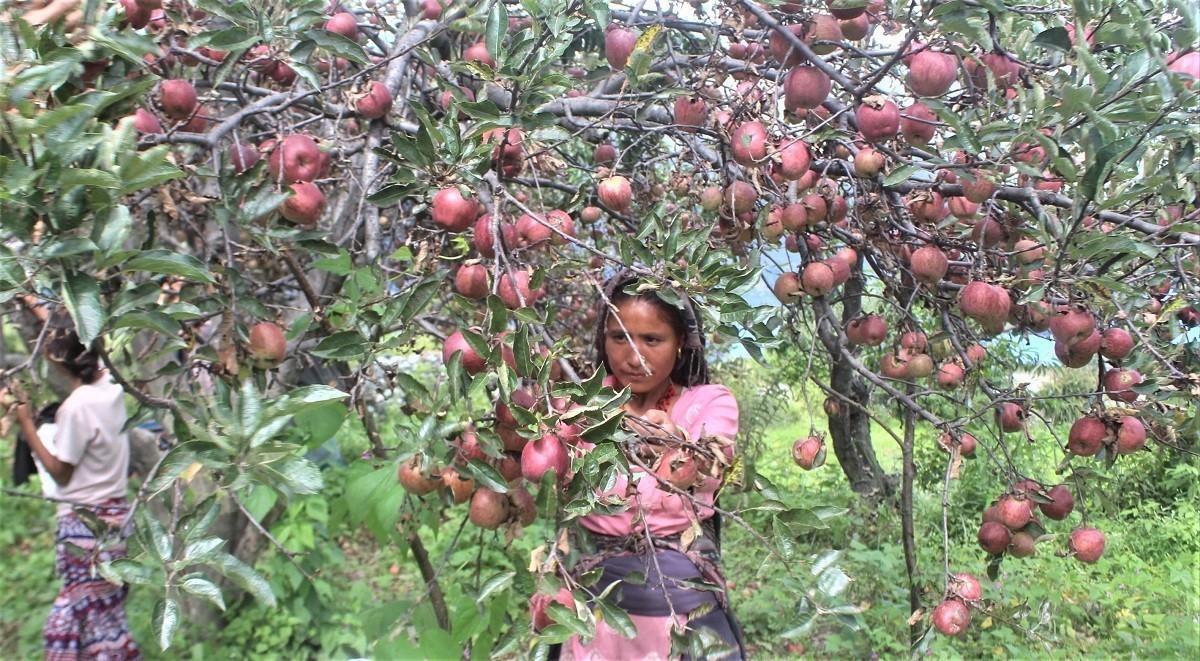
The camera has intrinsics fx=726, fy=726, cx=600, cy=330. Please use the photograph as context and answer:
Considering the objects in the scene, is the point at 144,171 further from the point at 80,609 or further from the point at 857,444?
the point at 857,444

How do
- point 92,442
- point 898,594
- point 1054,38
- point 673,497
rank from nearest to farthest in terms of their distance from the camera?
1. point 1054,38
2. point 673,497
3. point 92,442
4. point 898,594

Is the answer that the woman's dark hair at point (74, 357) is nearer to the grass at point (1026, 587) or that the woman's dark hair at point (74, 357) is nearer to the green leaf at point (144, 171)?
the green leaf at point (144, 171)

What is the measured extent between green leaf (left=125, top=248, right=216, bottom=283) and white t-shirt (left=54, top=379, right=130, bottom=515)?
7.24 feet

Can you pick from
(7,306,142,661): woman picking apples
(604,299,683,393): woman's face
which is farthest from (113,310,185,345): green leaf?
(7,306,142,661): woman picking apples

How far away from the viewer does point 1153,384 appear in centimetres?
139

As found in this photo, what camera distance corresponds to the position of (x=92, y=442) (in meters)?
2.88

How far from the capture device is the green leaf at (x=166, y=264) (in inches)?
38.8

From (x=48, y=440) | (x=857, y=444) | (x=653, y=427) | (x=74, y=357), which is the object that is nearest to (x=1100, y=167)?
(x=653, y=427)

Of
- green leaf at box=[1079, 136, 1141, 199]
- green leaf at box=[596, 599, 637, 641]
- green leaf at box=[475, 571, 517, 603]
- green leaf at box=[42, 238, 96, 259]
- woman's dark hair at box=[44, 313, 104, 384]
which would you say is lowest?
woman's dark hair at box=[44, 313, 104, 384]

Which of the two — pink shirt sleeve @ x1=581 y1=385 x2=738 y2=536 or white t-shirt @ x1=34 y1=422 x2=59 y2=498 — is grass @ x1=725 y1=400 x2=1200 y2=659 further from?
white t-shirt @ x1=34 y1=422 x2=59 y2=498

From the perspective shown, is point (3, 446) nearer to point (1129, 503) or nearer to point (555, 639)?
point (555, 639)

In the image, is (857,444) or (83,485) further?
(857,444)

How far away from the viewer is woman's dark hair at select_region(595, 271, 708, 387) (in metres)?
1.56

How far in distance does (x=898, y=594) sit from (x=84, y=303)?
10.9ft
